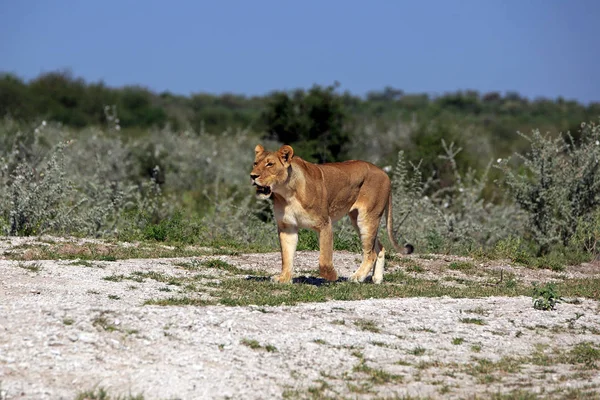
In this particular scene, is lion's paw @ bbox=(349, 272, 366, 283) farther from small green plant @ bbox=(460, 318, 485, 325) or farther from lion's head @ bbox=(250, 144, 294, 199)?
small green plant @ bbox=(460, 318, 485, 325)

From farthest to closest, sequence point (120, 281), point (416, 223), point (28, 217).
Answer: point (416, 223) → point (28, 217) → point (120, 281)

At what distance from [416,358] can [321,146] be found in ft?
69.7

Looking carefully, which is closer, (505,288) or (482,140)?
(505,288)

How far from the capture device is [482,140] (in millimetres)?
50375

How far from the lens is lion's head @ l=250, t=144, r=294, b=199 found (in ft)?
40.6

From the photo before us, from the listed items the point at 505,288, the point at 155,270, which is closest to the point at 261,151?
the point at 155,270

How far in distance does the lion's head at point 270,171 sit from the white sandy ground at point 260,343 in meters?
1.73

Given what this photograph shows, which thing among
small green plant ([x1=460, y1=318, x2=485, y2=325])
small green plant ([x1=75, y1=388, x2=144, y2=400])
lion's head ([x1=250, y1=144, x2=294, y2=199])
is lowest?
small green plant ([x1=75, y1=388, x2=144, y2=400])

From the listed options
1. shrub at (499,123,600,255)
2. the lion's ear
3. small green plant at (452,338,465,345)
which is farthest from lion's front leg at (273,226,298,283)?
shrub at (499,123,600,255)

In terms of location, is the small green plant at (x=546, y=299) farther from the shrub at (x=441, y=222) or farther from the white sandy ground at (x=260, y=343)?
the shrub at (x=441, y=222)

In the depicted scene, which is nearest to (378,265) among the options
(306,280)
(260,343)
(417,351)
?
(306,280)

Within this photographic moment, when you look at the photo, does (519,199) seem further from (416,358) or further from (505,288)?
(416,358)

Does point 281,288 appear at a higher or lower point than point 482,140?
lower

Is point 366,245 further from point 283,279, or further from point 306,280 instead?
point 283,279
